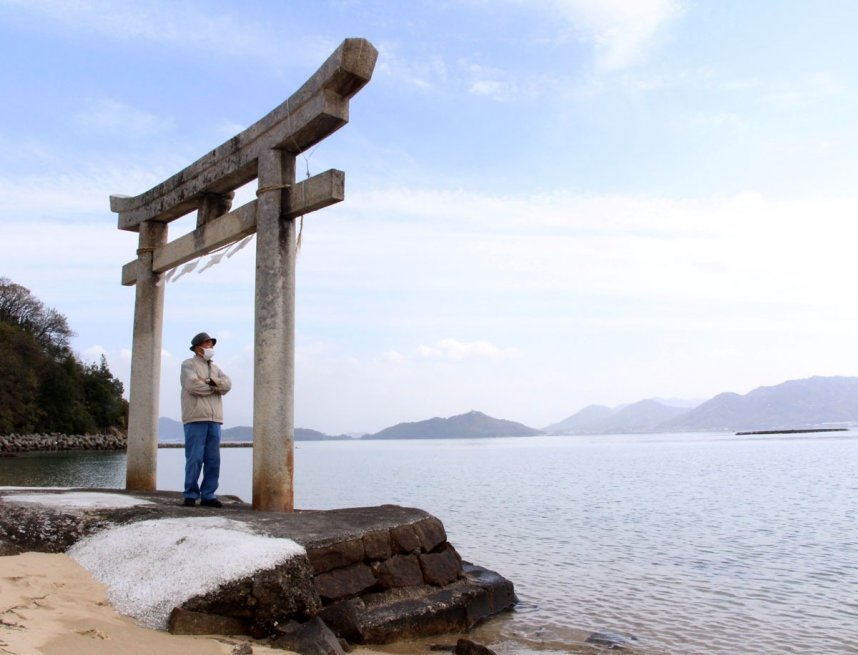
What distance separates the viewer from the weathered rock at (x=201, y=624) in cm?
470

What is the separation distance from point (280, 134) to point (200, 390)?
3.11m

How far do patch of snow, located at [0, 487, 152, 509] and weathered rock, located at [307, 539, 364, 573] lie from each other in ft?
7.76

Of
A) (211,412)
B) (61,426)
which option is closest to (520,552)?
(211,412)

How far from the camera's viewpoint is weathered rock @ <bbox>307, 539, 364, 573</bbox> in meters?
5.67

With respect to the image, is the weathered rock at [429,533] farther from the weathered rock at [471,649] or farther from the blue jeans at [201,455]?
the blue jeans at [201,455]

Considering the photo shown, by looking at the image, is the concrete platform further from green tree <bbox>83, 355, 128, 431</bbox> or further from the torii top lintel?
green tree <bbox>83, 355, 128, 431</bbox>

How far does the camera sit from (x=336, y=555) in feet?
19.2

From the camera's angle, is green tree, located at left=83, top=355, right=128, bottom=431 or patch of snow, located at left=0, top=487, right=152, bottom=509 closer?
patch of snow, located at left=0, top=487, right=152, bottom=509

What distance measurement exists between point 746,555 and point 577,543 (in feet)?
9.80

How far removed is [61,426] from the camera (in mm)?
64688

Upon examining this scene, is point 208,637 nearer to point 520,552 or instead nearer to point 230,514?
point 230,514

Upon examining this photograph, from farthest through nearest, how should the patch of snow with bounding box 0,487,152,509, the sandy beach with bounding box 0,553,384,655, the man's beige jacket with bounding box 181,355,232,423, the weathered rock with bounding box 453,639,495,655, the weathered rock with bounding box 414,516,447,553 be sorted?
the man's beige jacket with bounding box 181,355,232,423, the weathered rock with bounding box 414,516,447,553, the patch of snow with bounding box 0,487,152,509, the weathered rock with bounding box 453,639,495,655, the sandy beach with bounding box 0,553,384,655

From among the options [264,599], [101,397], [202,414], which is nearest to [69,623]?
[264,599]

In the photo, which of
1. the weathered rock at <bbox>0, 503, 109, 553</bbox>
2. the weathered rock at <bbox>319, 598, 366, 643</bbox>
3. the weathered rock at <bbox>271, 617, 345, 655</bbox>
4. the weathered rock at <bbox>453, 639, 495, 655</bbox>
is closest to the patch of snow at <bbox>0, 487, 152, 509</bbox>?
the weathered rock at <bbox>0, 503, 109, 553</bbox>
